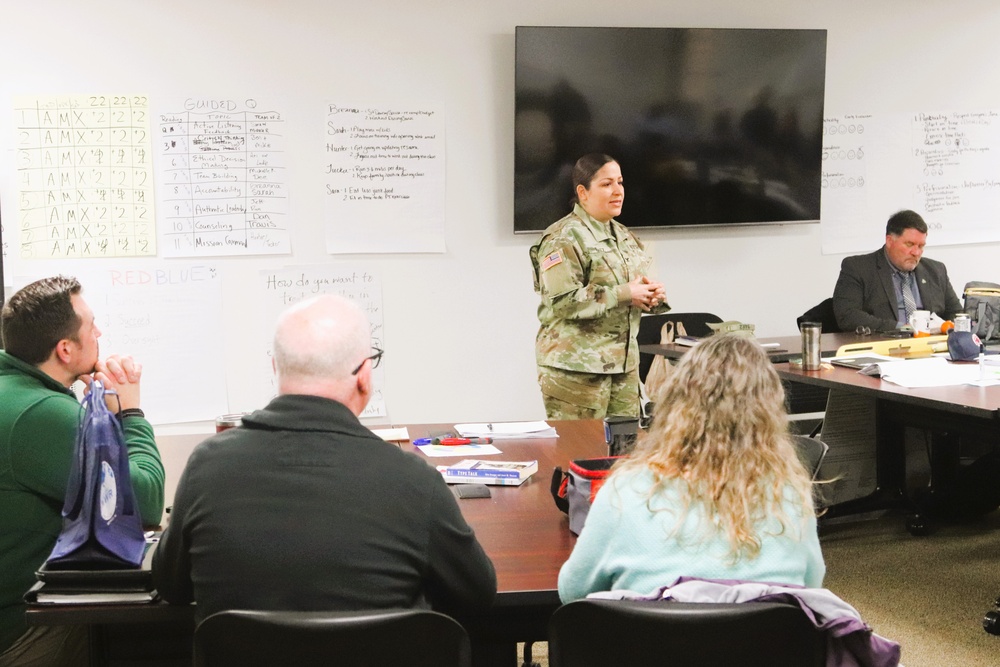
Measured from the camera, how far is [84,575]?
72.8 inches

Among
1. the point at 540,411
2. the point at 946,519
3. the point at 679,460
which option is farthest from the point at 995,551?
the point at 679,460

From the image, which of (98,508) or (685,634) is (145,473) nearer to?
(98,508)

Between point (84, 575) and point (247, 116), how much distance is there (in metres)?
3.48

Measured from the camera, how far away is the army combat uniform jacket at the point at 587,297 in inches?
152

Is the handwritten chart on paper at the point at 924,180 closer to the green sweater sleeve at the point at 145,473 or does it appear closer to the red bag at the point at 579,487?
the red bag at the point at 579,487

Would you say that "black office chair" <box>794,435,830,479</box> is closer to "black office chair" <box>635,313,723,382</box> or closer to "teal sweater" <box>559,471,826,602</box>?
"teal sweater" <box>559,471,826,602</box>

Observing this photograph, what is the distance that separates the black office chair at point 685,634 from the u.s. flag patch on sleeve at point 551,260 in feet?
8.05

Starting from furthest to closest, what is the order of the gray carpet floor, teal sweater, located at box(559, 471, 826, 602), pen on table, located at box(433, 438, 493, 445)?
the gray carpet floor
pen on table, located at box(433, 438, 493, 445)
teal sweater, located at box(559, 471, 826, 602)

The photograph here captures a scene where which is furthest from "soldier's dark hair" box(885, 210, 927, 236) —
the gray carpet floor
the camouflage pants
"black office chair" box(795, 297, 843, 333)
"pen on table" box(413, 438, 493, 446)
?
"pen on table" box(413, 438, 493, 446)

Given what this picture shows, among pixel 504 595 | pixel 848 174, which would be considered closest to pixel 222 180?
pixel 848 174

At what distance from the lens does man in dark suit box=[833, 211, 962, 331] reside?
5.29m

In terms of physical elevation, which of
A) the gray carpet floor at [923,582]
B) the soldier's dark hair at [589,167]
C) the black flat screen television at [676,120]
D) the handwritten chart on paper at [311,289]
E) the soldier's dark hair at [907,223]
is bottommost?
the gray carpet floor at [923,582]

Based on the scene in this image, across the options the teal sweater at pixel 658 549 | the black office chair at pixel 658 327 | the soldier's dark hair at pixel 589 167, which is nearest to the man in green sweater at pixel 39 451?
the teal sweater at pixel 658 549

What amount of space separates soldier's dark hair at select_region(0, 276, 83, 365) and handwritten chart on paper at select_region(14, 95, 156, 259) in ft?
8.73
